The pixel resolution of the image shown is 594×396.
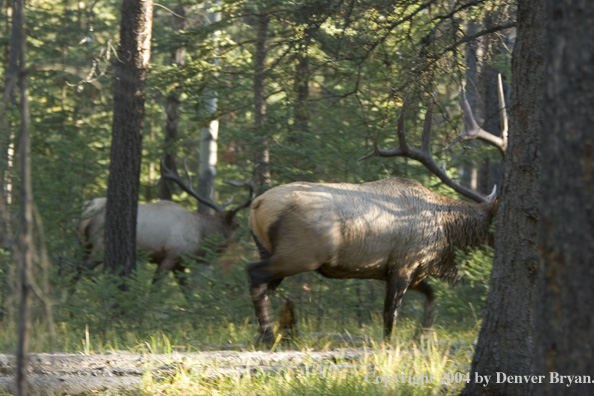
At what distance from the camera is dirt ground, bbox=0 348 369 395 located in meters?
5.33

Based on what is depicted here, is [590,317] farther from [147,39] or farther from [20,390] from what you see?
[147,39]

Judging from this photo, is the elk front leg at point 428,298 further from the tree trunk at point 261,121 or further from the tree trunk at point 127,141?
the tree trunk at point 127,141

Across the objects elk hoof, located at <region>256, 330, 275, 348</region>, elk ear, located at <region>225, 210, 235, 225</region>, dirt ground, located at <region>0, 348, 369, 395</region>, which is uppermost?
elk ear, located at <region>225, 210, 235, 225</region>

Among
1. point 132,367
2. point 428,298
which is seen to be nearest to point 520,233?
point 132,367

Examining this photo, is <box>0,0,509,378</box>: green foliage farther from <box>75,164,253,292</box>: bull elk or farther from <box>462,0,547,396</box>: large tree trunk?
<box>462,0,547,396</box>: large tree trunk

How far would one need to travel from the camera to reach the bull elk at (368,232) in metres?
7.80

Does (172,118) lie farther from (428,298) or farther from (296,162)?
(428,298)

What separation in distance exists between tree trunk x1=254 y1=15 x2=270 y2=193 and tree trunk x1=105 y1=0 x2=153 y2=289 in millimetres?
1870

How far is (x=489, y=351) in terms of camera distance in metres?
5.10

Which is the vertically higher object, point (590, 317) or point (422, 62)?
point (422, 62)

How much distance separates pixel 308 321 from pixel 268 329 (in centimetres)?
215

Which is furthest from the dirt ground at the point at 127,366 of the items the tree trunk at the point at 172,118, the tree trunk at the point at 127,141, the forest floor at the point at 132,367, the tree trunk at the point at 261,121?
the tree trunk at the point at 172,118

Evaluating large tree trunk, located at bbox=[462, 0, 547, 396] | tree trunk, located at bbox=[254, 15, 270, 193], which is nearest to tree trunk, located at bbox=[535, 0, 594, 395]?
large tree trunk, located at bbox=[462, 0, 547, 396]

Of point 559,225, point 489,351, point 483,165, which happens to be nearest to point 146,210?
point 483,165
